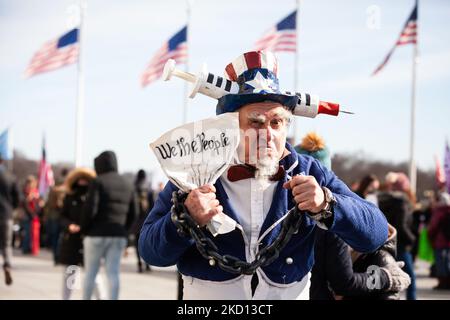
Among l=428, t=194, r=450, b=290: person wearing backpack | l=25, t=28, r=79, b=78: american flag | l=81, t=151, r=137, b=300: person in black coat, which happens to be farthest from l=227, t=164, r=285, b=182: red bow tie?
l=25, t=28, r=79, b=78: american flag

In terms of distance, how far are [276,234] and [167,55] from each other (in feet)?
49.3

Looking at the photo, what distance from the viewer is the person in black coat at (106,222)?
7863 millimetres

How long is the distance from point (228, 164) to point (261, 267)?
1.35ft

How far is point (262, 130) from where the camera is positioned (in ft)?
7.81

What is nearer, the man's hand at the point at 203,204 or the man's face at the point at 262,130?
the man's hand at the point at 203,204

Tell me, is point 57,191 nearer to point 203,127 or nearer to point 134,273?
point 134,273

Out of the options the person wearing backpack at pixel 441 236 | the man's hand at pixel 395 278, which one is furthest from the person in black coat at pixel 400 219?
the man's hand at pixel 395 278

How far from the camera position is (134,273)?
43.4 ft

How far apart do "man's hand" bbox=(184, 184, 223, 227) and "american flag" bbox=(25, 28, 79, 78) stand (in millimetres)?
13933

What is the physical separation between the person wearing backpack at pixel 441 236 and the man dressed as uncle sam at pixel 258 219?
10.1 m

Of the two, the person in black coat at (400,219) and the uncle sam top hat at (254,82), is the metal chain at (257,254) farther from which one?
the person in black coat at (400,219)

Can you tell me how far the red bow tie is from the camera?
2486 mm

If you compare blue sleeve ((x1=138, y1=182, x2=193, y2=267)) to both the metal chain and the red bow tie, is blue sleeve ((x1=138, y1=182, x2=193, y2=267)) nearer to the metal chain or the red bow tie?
the metal chain

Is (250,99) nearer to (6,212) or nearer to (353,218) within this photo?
(353,218)
